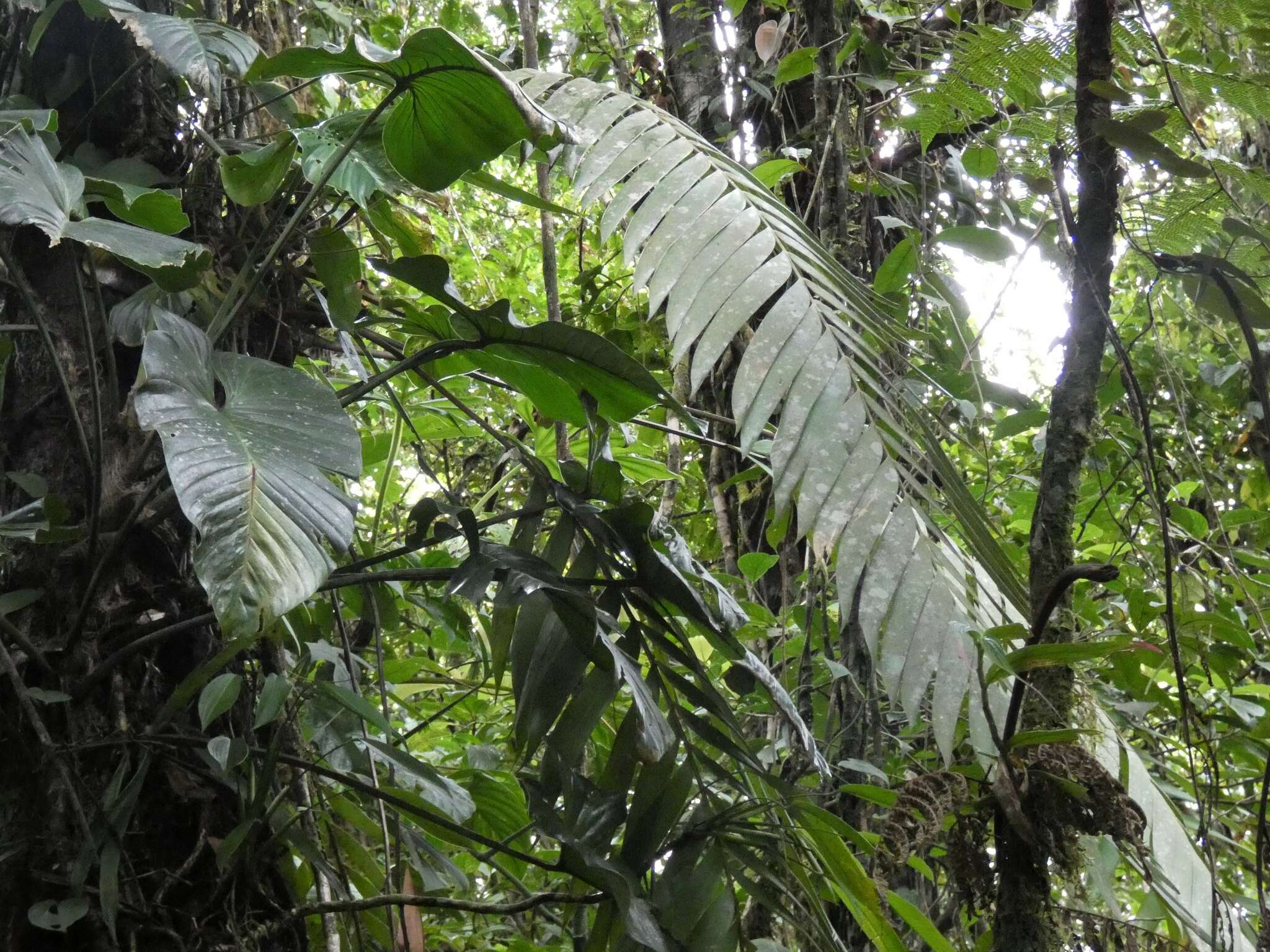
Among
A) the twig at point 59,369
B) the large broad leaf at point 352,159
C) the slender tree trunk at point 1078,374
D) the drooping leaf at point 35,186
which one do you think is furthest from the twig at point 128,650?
the slender tree trunk at point 1078,374

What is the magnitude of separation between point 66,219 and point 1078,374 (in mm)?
891

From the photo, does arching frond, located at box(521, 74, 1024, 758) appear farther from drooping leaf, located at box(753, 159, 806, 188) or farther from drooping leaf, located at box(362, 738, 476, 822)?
drooping leaf, located at box(362, 738, 476, 822)

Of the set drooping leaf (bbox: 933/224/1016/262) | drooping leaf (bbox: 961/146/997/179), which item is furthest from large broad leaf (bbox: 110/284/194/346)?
drooping leaf (bbox: 961/146/997/179)

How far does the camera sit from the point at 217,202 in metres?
1.26

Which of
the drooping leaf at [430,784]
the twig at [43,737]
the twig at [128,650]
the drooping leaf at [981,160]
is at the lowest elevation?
the twig at [43,737]

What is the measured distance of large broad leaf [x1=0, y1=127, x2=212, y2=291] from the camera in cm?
77

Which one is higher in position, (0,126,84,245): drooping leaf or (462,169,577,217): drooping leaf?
(462,169,577,217): drooping leaf

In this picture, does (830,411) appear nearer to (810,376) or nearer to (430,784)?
(810,376)

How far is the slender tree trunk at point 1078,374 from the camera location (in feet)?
2.66

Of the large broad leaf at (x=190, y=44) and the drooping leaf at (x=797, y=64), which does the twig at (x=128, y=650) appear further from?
the drooping leaf at (x=797, y=64)

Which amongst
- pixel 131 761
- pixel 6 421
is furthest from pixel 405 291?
pixel 131 761

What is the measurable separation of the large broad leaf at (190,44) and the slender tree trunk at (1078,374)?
2.87 ft

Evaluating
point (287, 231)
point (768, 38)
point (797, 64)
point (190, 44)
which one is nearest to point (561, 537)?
point (287, 231)

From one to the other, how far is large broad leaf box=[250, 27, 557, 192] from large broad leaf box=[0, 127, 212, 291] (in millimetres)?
235
